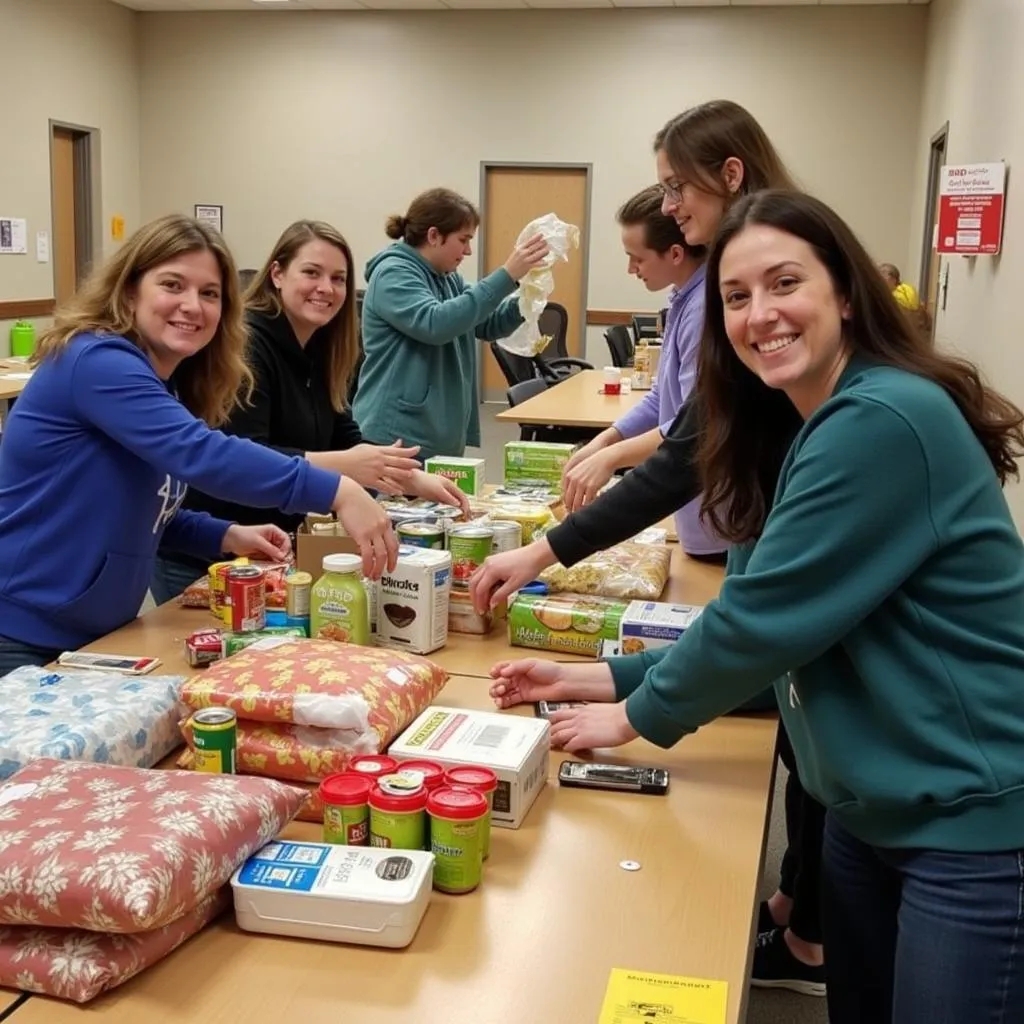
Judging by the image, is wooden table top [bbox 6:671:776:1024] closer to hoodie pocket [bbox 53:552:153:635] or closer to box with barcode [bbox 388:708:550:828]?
box with barcode [bbox 388:708:550:828]

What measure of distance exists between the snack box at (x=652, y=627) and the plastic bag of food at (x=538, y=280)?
1.73m

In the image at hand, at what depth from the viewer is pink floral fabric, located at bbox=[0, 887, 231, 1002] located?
3.35ft

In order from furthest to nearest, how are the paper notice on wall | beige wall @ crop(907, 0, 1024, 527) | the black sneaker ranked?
the paper notice on wall → beige wall @ crop(907, 0, 1024, 527) → the black sneaker

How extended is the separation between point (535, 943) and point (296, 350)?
6.19ft

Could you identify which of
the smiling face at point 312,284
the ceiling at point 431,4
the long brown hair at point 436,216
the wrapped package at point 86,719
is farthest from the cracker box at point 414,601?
the ceiling at point 431,4

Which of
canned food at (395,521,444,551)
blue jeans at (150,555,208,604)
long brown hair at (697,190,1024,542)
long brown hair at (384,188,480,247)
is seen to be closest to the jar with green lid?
canned food at (395,521,444,551)

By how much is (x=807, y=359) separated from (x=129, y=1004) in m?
0.95

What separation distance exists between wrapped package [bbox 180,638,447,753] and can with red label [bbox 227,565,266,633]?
0.25m

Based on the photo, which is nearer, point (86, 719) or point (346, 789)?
point (346, 789)

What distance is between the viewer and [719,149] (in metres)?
2.03

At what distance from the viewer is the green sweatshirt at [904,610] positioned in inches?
45.7

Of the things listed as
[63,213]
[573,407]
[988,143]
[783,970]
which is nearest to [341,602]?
[783,970]

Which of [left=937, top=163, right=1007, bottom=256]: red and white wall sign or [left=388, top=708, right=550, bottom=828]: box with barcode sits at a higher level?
[left=937, top=163, right=1007, bottom=256]: red and white wall sign

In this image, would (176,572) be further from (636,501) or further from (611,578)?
(636,501)
